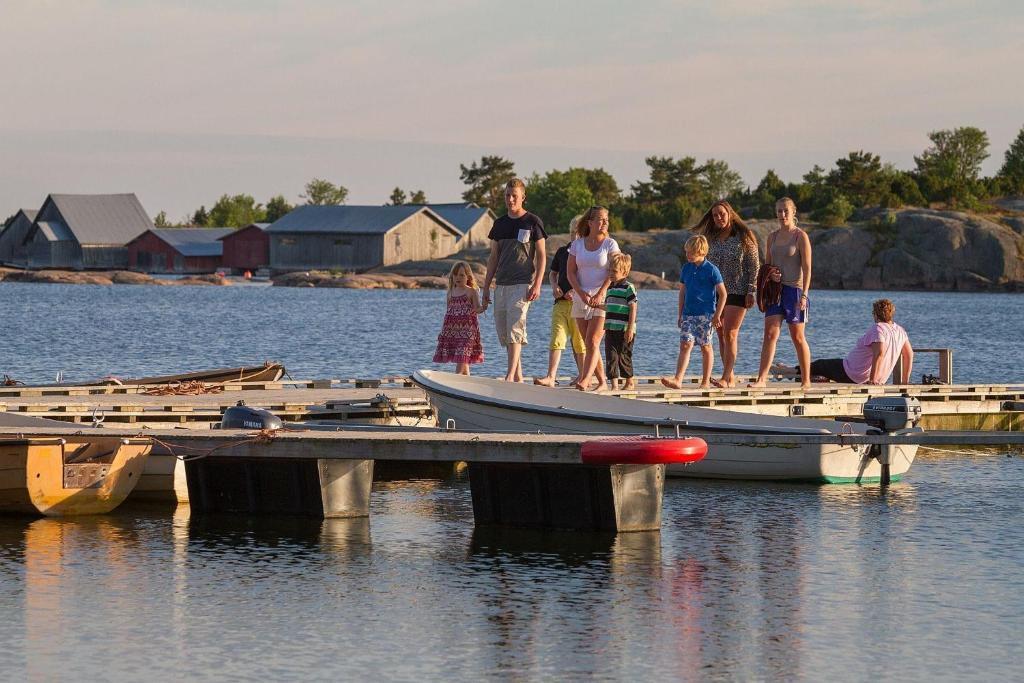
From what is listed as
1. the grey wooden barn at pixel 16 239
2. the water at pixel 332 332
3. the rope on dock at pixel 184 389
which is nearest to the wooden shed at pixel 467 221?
the water at pixel 332 332

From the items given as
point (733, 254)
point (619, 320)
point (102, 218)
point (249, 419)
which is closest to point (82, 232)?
point (102, 218)

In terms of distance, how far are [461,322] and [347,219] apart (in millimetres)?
105815

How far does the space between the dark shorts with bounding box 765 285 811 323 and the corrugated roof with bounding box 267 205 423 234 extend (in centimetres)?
10209

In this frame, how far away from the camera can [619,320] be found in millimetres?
18375

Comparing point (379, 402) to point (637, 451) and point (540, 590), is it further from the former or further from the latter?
point (540, 590)

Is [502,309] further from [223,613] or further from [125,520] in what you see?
[223,613]

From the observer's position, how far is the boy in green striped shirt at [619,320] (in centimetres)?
1769

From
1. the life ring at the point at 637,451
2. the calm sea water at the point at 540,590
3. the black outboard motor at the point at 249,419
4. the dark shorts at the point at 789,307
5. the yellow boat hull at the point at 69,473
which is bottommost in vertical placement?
the calm sea water at the point at 540,590

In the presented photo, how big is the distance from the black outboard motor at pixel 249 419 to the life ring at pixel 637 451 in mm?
3066

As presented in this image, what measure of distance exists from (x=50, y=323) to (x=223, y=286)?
2346 inches

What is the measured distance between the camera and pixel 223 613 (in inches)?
427

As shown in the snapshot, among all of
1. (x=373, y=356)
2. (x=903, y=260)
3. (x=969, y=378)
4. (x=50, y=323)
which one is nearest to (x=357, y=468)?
(x=969, y=378)

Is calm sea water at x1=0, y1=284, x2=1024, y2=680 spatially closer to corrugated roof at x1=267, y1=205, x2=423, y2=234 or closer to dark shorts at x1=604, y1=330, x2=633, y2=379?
dark shorts at x1=604, y1=330, x2=633, y2=379

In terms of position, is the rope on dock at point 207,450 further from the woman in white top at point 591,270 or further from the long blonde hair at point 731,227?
the long blonde hair at point 731,227
